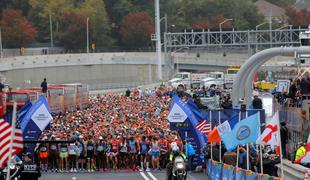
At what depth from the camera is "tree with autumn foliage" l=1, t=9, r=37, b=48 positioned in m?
133

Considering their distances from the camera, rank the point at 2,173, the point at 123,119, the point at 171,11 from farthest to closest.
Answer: the point at 171,11 < the point at 123,119 < the point at 2,173

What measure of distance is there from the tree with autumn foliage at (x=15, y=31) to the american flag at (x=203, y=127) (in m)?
96.8

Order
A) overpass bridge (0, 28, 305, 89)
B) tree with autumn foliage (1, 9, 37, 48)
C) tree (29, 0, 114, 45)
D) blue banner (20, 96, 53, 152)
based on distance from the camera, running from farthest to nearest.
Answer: tree (29, 0, 114, 45), tree with autumn foliage (1, 9, 37, 48), overpass bridge (0, 28, 305, 89), blue banner (20, 96, 53, 152)

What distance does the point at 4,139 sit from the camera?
21.1 m

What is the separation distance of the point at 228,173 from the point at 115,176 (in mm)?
8223

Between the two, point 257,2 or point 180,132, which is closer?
point 180,132

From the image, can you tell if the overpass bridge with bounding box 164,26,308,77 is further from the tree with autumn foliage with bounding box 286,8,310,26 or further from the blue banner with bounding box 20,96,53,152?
the blue banner with bounding box 20,96,53,152

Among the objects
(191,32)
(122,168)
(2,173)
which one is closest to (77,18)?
(191,32)

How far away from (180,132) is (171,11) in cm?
11610

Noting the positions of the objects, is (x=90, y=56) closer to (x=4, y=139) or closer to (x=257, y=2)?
(x=257, y=2)

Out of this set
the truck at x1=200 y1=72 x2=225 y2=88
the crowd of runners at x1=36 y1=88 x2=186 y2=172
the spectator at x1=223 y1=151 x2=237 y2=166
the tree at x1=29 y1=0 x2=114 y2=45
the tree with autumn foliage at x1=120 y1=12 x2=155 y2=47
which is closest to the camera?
the spectator at x1=223 y1=151 x2=237 y2=166

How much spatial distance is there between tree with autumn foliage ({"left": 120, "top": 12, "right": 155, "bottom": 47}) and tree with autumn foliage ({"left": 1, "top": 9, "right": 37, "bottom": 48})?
512 inches

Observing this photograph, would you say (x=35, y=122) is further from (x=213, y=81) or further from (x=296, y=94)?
(x=213, y=81)

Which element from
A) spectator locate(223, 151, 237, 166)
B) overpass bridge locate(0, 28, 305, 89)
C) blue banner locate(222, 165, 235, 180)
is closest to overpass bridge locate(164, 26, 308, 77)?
overpass bridge locate(0, 28, 305, 89)
